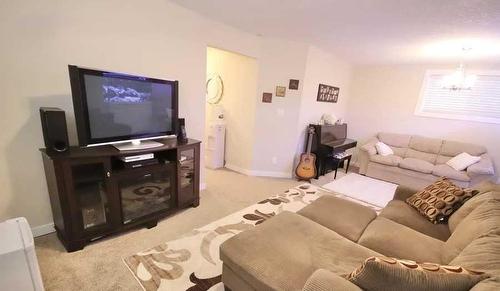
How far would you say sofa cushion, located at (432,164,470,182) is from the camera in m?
3.58

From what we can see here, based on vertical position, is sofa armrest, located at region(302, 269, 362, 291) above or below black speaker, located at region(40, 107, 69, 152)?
below

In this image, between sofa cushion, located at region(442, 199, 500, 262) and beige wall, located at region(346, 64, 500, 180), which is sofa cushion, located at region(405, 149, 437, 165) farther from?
sofa cushion, located at region(442, 199, 500, 262)

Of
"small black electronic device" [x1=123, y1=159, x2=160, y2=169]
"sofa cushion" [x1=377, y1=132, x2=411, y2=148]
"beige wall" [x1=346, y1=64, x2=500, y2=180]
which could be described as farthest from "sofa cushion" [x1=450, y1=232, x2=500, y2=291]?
"beige wall" [x1=346, y1=64, x2=500, y2=180]

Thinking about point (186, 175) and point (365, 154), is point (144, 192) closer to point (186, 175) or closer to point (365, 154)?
point (186, 175)

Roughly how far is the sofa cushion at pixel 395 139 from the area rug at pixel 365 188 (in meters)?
0.99

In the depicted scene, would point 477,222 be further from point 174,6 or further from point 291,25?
point 174,6

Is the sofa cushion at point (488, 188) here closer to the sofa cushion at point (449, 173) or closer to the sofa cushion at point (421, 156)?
the sofa cushion at point (449, 173)

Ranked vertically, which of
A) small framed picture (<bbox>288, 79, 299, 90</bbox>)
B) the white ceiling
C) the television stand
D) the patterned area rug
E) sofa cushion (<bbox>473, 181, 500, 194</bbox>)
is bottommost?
the patterned area rug

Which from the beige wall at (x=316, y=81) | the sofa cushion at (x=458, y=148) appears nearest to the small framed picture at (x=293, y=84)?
the beige wall at (x=316, y=81)

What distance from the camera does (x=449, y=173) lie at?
12.0 feet

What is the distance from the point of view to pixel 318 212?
193 centimetres

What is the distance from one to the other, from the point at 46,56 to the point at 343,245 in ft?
8.80

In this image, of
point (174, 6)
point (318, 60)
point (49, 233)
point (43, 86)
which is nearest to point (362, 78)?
point (318, 60)

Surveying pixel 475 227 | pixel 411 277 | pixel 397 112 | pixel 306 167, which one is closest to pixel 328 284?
pixel 411 277
